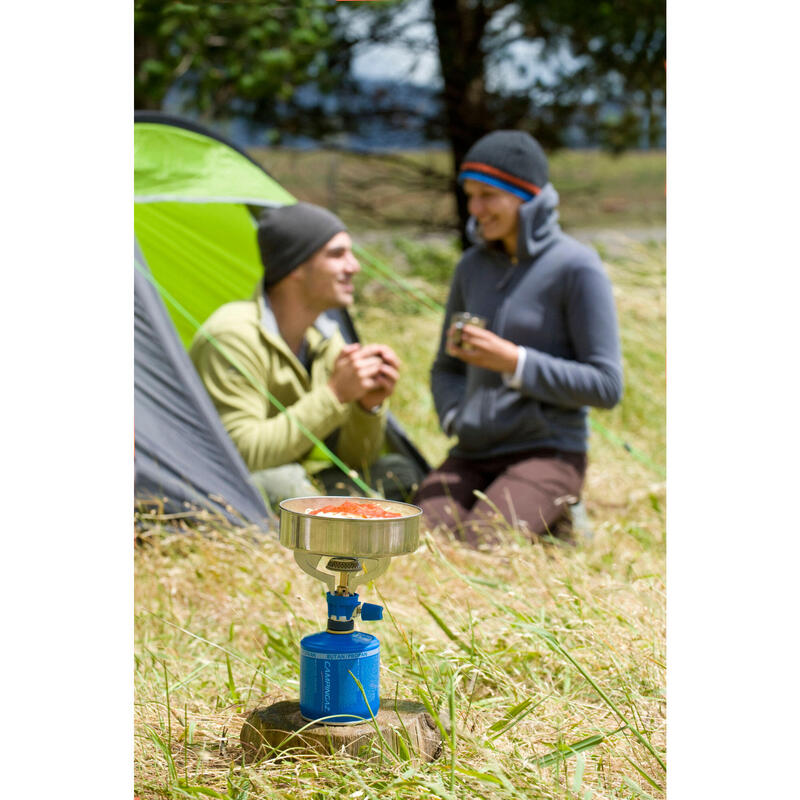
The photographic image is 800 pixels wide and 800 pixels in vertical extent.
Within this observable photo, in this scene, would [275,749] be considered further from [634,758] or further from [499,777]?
[634,758]

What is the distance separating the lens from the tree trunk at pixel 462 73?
18.2 ft

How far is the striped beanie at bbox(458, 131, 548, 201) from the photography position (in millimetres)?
2535

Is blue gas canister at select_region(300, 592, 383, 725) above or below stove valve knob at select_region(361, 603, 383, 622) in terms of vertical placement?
below

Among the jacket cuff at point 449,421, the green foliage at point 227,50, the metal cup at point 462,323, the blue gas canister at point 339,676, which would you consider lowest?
the blue gas canister at point 339,676

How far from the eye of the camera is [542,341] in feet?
8.50

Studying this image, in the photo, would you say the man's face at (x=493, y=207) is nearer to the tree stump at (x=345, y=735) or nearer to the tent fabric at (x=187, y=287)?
the tent fabric at (x=187, y=287)

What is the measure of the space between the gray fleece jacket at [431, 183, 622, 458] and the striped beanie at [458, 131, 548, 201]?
51mm

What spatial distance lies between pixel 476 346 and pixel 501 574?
0.60 meters

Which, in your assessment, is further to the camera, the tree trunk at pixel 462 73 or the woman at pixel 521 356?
the tree trunk at pixel 462 73

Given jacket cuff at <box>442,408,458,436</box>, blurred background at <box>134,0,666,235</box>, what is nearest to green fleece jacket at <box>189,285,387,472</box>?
jacket cuff at <box>442,408,458,436</box>

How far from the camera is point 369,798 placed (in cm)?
125

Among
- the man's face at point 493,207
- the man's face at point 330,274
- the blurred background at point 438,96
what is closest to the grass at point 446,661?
the man's face at point 330,274

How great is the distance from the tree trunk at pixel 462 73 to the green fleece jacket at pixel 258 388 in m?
3.00

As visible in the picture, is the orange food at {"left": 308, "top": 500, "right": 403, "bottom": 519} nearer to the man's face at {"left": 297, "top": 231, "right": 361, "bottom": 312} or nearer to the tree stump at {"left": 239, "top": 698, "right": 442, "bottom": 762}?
the tree stump at {"left": 239, "top": 698, "right": 442, "bottom": 762}
